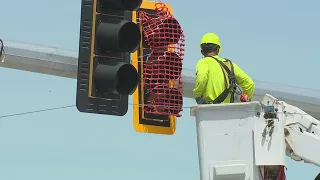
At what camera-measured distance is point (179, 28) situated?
35.7 ft

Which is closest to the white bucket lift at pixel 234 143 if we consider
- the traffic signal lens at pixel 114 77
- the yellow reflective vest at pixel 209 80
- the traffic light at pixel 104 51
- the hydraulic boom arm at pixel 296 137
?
Answer: the hydraulic boom arm at pixel 296 137

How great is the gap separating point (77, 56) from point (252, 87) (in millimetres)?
2264

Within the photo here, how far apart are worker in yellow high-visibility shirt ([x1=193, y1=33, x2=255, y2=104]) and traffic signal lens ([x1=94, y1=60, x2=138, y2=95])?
5.44ft

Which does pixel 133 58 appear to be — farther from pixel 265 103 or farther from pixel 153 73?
pixel 265 103

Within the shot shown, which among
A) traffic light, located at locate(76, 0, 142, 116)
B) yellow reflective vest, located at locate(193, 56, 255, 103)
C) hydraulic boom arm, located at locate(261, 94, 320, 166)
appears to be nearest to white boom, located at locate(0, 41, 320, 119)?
yellow reflective vest, located at locate(193, 56, 255, 103)

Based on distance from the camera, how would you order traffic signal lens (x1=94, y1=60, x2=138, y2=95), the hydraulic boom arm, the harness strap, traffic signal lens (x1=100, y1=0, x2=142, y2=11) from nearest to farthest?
traffic signal lens (x1=94, y1=60, x2=138, y2=95), traffic signal lens (x1=100, y1=0, x2=142, y2=11), the hydraulic boom arm, the harness strap

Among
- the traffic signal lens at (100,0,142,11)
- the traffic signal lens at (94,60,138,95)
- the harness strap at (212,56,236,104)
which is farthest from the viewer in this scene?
the harness strap at (212,56,236,104)

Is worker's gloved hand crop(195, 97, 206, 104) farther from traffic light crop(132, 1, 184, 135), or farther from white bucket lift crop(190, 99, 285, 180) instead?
white bucket lift crop(190, 99, 285, 180)

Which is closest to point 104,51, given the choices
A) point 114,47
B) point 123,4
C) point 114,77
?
point 114,47

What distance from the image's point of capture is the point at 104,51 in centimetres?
896

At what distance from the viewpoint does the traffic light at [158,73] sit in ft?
34.7

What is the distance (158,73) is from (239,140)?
1836 millimetres

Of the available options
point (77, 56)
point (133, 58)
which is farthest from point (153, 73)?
point (77, 56)

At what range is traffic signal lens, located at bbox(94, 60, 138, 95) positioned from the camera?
885 centimetres
